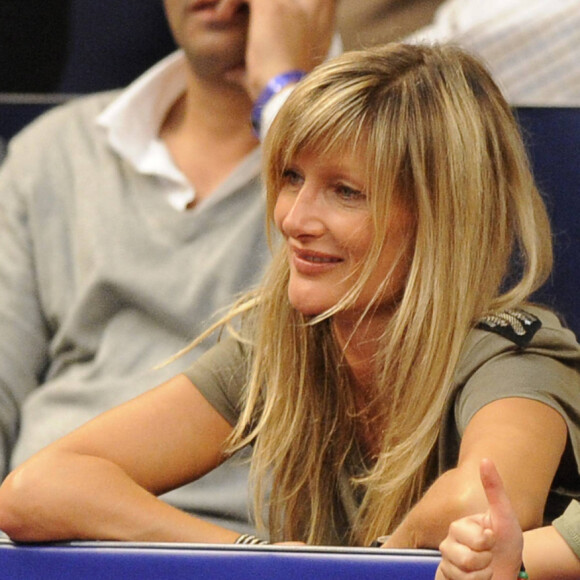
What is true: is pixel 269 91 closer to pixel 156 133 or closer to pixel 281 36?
pixel 281 36

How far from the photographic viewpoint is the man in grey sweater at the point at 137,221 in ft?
4.54

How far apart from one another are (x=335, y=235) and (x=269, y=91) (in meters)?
0.43

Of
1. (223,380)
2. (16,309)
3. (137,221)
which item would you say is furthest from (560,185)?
(16,309)

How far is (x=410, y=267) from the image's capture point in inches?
38.6

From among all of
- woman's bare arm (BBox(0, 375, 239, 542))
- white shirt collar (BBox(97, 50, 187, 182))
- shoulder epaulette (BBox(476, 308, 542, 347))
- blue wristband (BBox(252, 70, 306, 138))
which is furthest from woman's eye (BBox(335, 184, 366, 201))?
white shirt collar (BBox(97, 50, 187, 182))

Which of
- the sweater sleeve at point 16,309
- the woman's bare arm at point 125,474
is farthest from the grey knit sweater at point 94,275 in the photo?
the woman's bare arm at point 125,474

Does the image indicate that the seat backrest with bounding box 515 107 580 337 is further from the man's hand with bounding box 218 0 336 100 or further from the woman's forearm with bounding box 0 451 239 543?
the woman's forearm with bounding box 0 451 239 543

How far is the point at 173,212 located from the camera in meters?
1.45

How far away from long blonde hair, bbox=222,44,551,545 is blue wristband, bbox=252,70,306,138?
0.32 metres

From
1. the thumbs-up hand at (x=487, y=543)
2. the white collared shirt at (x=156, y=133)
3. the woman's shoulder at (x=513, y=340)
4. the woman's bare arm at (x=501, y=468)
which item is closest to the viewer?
the thumbs-up hand at (x=487, y=543)

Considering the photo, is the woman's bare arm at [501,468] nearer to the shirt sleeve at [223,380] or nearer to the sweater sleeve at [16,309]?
the shirt sleeve at [223,380]

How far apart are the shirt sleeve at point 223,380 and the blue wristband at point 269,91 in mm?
351

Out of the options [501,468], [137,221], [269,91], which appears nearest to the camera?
[501,468]

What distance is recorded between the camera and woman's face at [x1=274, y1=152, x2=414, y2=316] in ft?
3.16
